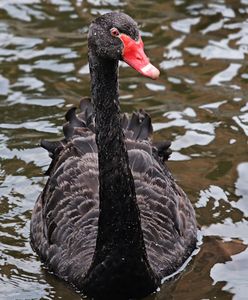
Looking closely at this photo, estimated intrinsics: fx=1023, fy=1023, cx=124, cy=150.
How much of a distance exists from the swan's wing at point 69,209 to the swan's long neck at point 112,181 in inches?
15.3

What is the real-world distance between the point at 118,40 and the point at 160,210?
5.59 ft

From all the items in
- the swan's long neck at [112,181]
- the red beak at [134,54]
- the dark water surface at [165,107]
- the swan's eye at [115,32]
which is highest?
the swan's eye at [115,32]

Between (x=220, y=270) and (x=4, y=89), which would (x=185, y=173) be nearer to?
(x=220, y=270)

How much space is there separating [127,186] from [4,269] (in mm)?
1426

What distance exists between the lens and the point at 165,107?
10.2 meters

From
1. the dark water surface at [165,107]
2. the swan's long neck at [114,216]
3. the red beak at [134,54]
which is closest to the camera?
the red beak at [134,54]

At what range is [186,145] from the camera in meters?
9.48

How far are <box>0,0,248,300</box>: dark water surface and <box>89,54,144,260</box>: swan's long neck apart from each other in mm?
583

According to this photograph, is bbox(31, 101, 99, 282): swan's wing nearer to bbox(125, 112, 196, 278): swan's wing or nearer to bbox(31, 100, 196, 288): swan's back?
bbox(31, 100, 196, 288): swan's back

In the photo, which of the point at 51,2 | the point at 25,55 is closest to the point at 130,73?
the point at 25,55

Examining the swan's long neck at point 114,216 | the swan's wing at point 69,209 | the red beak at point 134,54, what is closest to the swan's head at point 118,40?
the red beak at point 134,54

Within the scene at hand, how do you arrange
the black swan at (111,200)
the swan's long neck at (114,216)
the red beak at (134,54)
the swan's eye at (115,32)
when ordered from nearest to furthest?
the red beak at (134,54)
the swan's eye at (115,32)
the black swan at (111,200)
the swan's long neck at (114,216)

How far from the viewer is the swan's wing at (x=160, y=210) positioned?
7.48 meters

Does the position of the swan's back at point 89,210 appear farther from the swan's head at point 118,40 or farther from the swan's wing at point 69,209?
the swan's head at point 118,40
